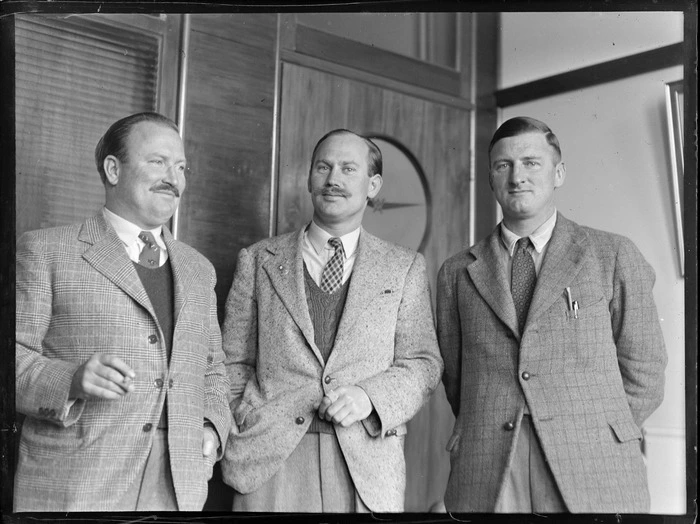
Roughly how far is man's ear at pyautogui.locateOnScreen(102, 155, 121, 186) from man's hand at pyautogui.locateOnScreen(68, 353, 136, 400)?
1.29ft

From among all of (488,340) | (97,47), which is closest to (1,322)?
(97,47)

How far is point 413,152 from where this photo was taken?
7.06 feet

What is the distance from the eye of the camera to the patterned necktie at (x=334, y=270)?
1.90m

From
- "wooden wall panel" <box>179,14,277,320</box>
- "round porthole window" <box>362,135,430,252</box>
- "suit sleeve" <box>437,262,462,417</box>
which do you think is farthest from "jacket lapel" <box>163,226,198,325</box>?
"suit sleeve" <box>437,262,462,417</box>

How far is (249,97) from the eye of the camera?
2.04 metres

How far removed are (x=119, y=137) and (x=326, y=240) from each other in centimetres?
51

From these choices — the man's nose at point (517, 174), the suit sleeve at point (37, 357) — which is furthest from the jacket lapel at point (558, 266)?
the suit sleeve at point (37, 357)

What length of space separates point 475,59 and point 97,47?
926 mm

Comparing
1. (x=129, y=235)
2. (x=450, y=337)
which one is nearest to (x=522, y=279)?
(x=450, y=337)

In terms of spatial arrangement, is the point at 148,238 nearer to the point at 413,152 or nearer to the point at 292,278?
the point at 292,278

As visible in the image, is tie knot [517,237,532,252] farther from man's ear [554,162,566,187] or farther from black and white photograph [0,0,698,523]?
man's ear [554,162,566,187]

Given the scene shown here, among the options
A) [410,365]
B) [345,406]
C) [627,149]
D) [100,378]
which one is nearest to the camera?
[100,378]

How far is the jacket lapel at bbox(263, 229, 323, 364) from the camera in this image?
1.85 m

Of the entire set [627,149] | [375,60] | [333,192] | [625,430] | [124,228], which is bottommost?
[625,430]
